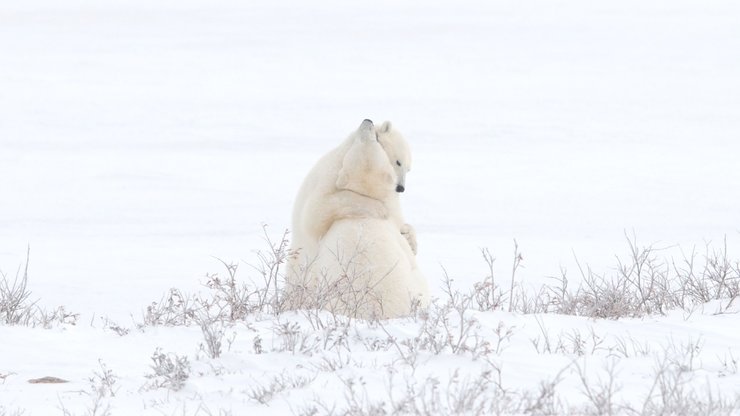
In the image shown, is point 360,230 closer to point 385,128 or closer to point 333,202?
point 333,202

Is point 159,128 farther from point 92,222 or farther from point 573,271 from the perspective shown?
point 573,271

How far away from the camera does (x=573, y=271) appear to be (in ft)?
36.4

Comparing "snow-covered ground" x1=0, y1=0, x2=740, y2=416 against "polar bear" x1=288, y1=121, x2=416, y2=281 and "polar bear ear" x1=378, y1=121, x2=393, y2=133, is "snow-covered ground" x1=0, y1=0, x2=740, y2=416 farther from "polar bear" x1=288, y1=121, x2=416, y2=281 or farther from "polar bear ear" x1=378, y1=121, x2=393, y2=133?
"polar bear ear" x1=378, y1=121, x2=393, y2=133

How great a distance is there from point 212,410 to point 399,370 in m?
0.67

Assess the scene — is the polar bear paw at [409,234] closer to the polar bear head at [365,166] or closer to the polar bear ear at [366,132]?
the polar bear head at [365,166]

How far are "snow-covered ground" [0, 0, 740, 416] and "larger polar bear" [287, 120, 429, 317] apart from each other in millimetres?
391

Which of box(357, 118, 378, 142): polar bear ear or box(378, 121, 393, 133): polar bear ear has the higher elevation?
box(378, 121, 393, 133): polar bear ear

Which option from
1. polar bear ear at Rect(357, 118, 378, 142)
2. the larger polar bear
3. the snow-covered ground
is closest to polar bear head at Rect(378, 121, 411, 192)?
the larger polar bear

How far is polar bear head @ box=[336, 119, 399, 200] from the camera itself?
609 cm

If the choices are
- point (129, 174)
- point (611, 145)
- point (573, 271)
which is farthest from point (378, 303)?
point (611, 145)

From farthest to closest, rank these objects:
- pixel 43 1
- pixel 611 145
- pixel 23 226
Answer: pixel 43 1, pixel 611 145, pixel 23 226

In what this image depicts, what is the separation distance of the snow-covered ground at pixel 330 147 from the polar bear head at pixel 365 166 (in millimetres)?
753

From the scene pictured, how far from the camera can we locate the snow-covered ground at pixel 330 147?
16.1 ft

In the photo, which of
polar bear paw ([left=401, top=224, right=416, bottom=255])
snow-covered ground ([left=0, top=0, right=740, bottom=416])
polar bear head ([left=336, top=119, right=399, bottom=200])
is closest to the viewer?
snow-covered ground ([left=0, top=0, right=740, bottom=416])
